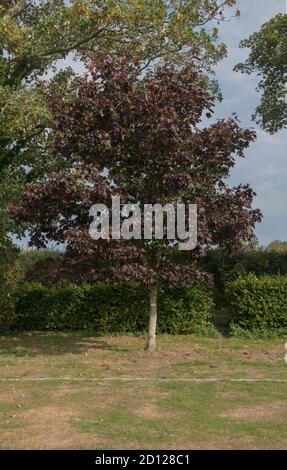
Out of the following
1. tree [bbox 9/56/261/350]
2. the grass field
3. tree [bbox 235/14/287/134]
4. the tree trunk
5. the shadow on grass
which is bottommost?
the grass field

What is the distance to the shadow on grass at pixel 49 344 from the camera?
11.0 m

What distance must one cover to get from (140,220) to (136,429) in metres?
4.65

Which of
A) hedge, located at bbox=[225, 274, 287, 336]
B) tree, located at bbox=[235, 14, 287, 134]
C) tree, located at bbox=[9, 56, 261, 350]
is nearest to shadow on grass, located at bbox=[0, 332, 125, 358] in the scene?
tree, located at bbox=[9, 56, 261, 350]

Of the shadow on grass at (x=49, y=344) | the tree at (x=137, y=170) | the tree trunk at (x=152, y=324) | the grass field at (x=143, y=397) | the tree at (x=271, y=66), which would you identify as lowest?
the grass field at (x=143, y=397)

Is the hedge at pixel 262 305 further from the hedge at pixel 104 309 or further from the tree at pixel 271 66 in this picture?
the tree at pixel 271 66

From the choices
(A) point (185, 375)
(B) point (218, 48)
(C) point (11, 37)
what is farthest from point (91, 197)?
(B) point (218, 48)

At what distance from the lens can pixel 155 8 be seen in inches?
502

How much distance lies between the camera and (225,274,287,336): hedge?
12953 mm

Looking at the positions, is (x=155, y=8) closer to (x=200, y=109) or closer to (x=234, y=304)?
(x=200, y=109)

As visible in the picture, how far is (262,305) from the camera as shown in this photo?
42.6 ft

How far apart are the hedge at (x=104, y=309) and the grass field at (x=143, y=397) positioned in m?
1.75

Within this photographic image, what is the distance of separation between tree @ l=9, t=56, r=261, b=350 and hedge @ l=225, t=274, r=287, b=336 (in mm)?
3024

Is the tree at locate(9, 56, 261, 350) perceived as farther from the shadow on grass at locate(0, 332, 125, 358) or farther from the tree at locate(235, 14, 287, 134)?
the tree at locate(235, 14, 287, 134)

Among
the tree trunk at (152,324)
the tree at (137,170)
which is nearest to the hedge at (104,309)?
the tree trunk at (152,324)
